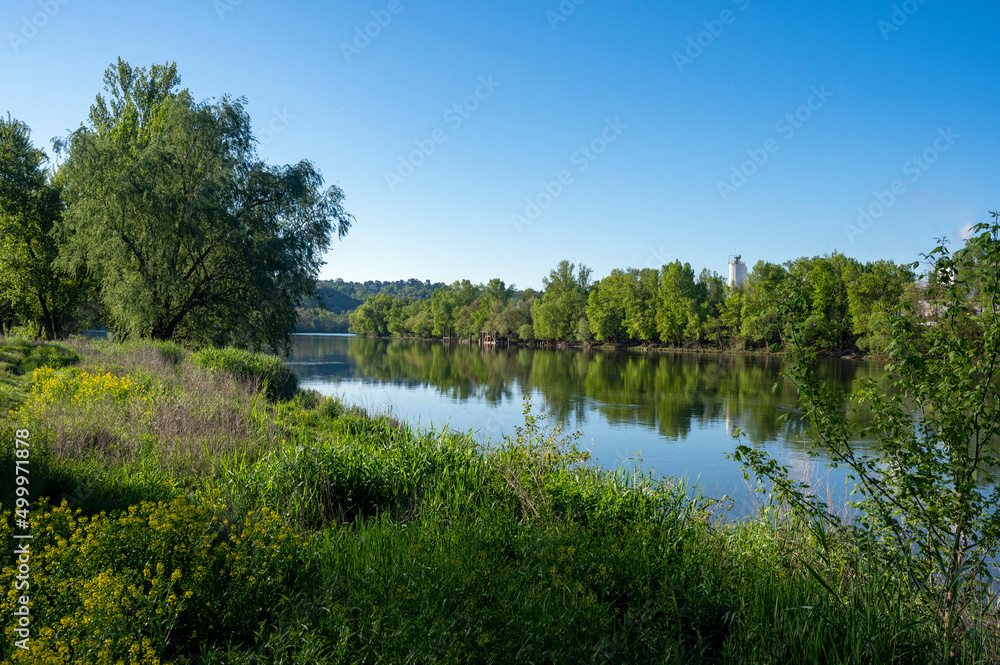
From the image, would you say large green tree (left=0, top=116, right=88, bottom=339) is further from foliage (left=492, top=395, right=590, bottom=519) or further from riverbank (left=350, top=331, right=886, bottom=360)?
riverbank (left=350, top=331, right=886, bottom=360)

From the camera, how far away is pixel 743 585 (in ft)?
15.1

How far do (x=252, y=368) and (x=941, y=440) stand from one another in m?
15.8

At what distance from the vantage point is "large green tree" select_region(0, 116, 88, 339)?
26.2m

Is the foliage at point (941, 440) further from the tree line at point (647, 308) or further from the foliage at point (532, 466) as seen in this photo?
the tree line at point (647, 308)

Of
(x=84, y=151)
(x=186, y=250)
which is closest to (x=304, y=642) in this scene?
(x=186, y=250)

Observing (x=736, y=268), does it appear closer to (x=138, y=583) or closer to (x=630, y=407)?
(x=630, y=407)

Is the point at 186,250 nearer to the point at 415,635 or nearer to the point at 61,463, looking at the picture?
the point at 61,463

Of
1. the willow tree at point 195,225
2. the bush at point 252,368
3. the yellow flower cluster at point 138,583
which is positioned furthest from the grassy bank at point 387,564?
the willow tree at point 195,225

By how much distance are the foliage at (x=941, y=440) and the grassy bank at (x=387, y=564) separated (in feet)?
0.95

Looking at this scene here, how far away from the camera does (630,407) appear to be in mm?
22922

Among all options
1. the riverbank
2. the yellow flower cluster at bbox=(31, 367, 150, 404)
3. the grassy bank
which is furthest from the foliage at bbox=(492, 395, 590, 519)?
the riverbank

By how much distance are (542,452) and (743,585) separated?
3701 millimetres

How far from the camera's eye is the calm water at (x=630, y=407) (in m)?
13.5

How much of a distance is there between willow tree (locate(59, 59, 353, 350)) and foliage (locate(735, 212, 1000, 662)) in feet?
74.3
